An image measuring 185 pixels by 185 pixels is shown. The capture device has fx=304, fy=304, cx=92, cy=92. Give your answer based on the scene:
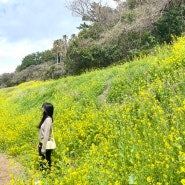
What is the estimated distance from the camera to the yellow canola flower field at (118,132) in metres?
4.22

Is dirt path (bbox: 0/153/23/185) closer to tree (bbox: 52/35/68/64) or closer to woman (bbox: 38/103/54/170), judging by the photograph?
woman (bbox: 38/103/54/170)

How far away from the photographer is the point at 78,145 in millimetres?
7730

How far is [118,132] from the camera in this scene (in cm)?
614

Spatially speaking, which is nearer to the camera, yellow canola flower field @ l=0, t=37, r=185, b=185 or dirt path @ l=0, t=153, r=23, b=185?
yellow canola flower field @ l=0, t=37, r=185, b=185

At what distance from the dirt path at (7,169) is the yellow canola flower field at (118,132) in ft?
0.72

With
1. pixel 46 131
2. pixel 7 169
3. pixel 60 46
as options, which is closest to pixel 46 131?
pixel 46 131

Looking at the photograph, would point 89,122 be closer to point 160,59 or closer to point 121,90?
point 121,90

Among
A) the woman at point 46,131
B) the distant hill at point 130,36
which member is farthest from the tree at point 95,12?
the woman at point 46,131

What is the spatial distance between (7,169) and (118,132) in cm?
350

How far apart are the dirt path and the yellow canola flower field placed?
8.6 inches

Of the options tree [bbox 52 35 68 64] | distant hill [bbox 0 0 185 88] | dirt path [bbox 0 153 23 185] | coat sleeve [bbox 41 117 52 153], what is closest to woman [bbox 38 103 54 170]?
coat sleeve [bbox 41 117 52 153]

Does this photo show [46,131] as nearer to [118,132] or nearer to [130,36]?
[118,132]

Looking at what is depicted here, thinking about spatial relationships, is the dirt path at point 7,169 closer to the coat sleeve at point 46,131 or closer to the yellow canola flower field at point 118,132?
the yellow canola flower field at point 118,132

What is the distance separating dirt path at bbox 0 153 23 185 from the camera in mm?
6986
